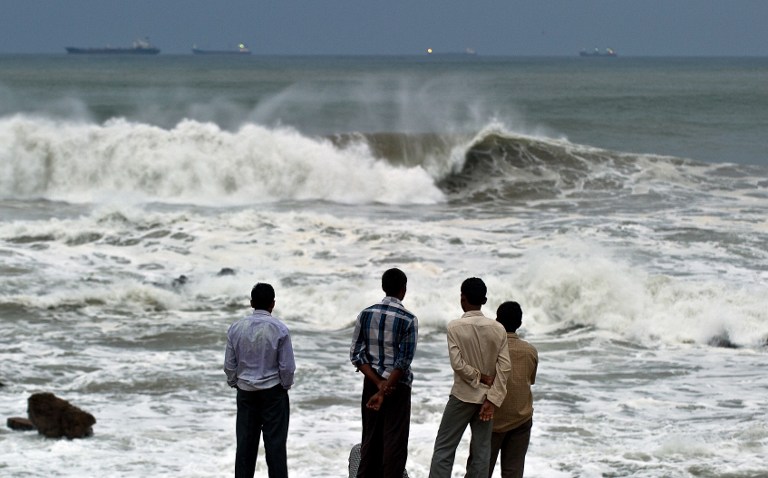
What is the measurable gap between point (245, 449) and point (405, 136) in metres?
27.5

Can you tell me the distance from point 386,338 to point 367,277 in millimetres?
11155

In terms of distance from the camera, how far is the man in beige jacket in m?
5.79

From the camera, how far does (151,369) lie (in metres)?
11.6

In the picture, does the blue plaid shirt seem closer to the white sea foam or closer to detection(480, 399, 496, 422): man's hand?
detection(480, 399, 496, 422): man's hand

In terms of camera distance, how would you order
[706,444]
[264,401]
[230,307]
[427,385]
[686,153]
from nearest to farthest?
[264,401], [706,444], [427,385], [230,307], [686,153]

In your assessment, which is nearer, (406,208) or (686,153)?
(406,208)

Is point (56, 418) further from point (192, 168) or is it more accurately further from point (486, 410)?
point (192, 168)

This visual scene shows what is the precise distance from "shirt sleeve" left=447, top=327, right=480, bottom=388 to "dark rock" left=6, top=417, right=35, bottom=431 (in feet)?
14.9

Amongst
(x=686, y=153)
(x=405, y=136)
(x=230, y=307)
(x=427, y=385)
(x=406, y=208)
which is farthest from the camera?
(x=686, y=153)

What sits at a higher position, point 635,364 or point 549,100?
point 549,100

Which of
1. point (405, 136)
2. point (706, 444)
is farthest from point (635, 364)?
point (405, 136)

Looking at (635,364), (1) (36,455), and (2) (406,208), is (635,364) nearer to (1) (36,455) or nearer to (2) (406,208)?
(1) (36,455)

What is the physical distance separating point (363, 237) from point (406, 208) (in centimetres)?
644

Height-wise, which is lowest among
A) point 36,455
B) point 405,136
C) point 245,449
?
point 36,455
